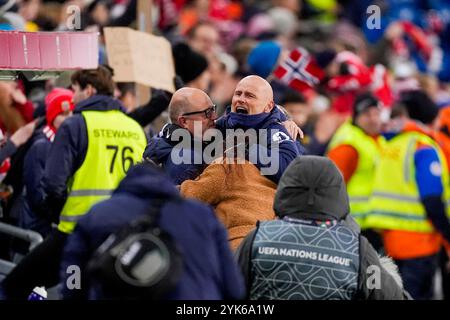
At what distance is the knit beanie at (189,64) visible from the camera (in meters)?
11.4

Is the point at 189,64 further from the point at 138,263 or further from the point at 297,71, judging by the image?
the point at 138,263

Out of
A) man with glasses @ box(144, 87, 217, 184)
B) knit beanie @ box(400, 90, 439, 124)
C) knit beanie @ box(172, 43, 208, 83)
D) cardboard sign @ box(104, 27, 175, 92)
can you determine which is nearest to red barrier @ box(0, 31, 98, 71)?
man with glasses @ box(144, 87, 217, 184)

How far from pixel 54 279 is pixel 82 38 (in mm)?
1737

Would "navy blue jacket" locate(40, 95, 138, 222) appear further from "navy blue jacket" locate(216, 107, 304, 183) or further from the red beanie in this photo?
"navy blue jacket" locate(216, 107, 304, 183)

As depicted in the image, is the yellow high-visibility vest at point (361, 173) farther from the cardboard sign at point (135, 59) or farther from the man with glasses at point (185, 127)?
the man with glasses at point (185, 127)

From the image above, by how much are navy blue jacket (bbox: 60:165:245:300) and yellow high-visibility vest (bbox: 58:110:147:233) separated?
3.26m

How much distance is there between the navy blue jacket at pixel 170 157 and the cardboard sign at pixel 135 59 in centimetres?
202

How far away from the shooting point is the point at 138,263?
571cm

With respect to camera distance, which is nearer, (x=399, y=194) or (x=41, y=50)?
(x=41, y=50)

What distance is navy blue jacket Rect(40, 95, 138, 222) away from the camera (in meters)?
9.34

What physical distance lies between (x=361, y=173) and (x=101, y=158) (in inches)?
119

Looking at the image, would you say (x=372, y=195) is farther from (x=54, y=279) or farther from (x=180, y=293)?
A: (x=180, y=293)

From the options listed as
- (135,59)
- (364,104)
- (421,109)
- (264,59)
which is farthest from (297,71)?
(135,59)

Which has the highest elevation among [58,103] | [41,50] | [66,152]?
[41,50]
